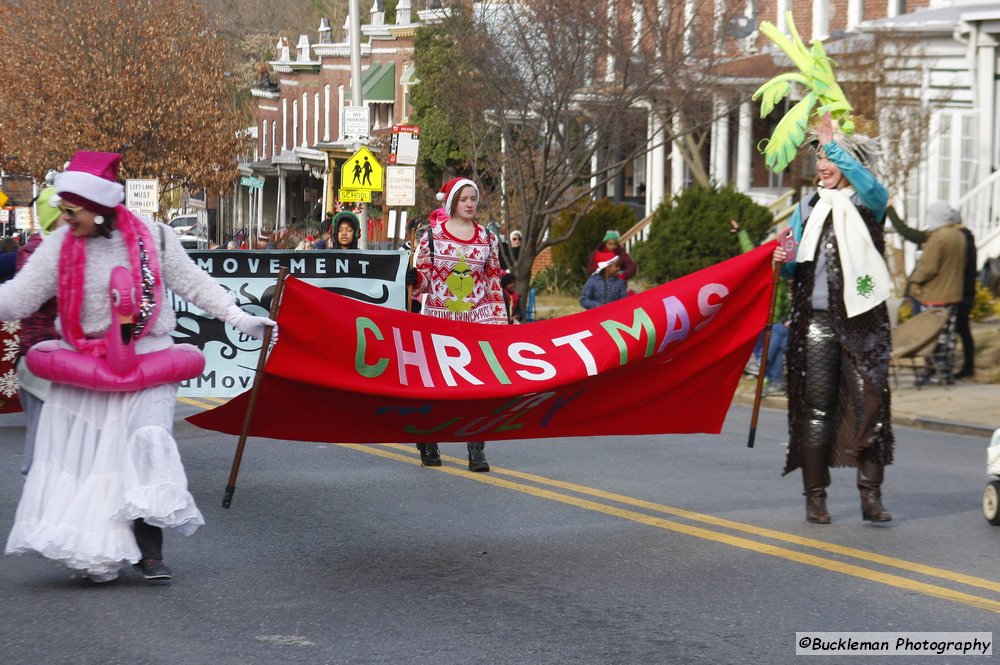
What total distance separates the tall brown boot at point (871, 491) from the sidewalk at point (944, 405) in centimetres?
585

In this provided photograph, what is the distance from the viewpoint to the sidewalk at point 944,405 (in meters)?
14.3

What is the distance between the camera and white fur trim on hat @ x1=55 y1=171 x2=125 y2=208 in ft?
21.6

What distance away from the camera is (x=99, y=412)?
6641 millimetres

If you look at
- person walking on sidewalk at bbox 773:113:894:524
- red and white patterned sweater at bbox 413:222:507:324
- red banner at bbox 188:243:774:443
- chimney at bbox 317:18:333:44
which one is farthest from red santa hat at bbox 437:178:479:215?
chimney at bbox 317:18:333:44

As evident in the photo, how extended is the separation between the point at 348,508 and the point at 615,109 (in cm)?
1677

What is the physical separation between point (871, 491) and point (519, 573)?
226 centimetres

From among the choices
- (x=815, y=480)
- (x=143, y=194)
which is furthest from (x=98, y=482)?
(x=143, y=194)

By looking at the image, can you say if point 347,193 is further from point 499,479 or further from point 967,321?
point 499,479

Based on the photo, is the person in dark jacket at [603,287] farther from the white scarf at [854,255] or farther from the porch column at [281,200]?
the porch column at [281,200]

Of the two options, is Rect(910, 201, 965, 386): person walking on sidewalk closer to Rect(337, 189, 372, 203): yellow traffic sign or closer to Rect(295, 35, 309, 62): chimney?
Rect(337, 189, 372, 203): yellow traffic sign

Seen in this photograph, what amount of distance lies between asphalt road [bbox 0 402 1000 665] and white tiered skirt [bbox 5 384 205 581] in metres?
0.26

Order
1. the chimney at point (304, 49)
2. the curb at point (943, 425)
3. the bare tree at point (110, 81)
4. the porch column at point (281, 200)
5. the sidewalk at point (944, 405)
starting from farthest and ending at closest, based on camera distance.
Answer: the chimney at point (304, 49)
the porch column at point (281, 200)
the bare tree at point (110, 81)
the sidewalk at point (944, 405)
the curb at point (943, 425)

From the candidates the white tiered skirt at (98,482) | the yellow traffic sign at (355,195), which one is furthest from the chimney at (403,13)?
the white tiered skirt at (98,482)

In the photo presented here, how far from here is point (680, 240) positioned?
26906 millimetres
